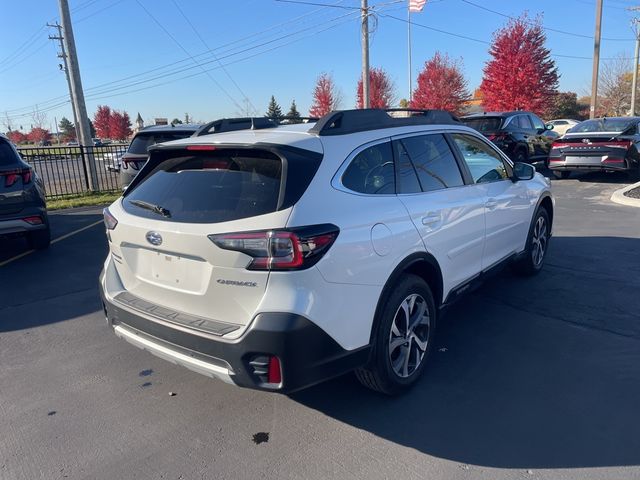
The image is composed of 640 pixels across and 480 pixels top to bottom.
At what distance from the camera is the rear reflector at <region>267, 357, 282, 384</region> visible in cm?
249

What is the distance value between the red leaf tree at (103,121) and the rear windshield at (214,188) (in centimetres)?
8483

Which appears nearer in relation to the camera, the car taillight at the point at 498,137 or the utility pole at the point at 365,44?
the car taillight at the point at 498,137

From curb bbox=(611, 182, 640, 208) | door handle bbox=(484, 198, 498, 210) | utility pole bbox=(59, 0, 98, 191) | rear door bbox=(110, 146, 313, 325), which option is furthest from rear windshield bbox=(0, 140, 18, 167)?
curb bbox=(611, 182, 640, 208)

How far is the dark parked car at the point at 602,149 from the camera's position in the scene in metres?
11.7

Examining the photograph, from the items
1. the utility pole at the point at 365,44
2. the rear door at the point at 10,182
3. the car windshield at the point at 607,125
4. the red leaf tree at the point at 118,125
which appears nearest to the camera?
the rear door at the point at 10,182

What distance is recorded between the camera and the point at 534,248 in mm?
5406

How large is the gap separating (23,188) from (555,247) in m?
7.18

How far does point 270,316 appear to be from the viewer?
2449mm

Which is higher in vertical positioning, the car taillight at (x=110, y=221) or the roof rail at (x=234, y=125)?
the roof rail at (x=234, y=125)

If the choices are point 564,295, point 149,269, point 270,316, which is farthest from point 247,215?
point 564,295

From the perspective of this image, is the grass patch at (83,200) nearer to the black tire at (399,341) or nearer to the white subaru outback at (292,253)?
the white subaru outback at (292,253)

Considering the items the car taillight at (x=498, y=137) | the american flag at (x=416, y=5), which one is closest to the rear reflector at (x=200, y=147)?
the car taillight at (x=498, y=137)

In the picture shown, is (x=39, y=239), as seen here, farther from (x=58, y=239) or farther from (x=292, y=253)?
(x=292, y=253)

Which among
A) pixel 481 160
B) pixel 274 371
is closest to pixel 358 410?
pixel 274 371
